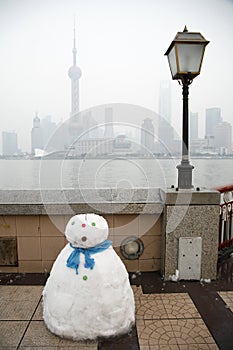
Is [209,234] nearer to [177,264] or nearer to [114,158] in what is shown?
[177,264]

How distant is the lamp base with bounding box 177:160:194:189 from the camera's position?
4.05m

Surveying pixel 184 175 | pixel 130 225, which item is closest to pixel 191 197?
pixel 184 175

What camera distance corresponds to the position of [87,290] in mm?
2818

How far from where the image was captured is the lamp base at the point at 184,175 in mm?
4047

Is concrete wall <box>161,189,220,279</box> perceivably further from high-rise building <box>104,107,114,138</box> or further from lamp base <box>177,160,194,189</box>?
high-rise building <box>104,107,114,138</box>

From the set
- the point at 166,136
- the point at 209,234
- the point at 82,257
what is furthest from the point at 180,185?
the point at 82,257

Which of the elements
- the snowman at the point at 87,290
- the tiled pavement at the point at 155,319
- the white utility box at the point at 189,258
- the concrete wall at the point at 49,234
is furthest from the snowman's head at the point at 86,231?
the white utility box at the point at 189,258

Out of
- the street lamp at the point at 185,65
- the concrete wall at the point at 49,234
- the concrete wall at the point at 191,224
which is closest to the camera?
the street lamp at the point at 185,65

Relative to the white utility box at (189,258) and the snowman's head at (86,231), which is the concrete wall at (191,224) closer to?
the white utility box at (189,258)

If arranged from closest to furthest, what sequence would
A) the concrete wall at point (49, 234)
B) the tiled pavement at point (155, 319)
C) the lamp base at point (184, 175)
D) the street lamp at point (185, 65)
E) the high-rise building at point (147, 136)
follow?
the tiled pavement at point (155, 319), the high-rise building at point (147, 136), the street lamp at point (185, 65), the lamp base at point (184, 175), the concrete wall at point (49, 234)

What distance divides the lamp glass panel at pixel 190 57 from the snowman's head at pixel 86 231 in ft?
7.35

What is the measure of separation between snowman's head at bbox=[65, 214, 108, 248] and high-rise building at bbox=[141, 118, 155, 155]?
968 mm

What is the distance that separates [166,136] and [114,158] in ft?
2.24

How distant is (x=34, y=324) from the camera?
3.10 meters
